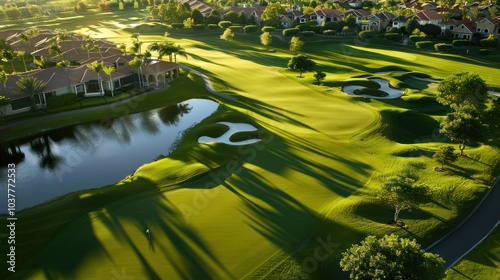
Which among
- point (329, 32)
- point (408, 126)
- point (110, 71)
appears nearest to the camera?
point (408, 126)

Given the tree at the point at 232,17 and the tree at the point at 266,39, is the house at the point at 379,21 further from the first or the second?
the tree at the point at 232,17

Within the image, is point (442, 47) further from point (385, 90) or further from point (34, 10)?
point (34, 10)

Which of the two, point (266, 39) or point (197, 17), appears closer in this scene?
point (266, 39)

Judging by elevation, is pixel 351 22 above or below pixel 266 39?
above

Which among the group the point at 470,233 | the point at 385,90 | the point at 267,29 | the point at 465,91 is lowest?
the point at 470,233

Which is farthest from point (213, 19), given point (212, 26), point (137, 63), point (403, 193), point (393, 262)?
point (393, 262)

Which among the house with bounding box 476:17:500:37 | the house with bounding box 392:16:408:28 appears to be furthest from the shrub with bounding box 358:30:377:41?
the house with bounding box 476:17:500:37

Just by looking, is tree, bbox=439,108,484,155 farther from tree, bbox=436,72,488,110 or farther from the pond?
the pond
